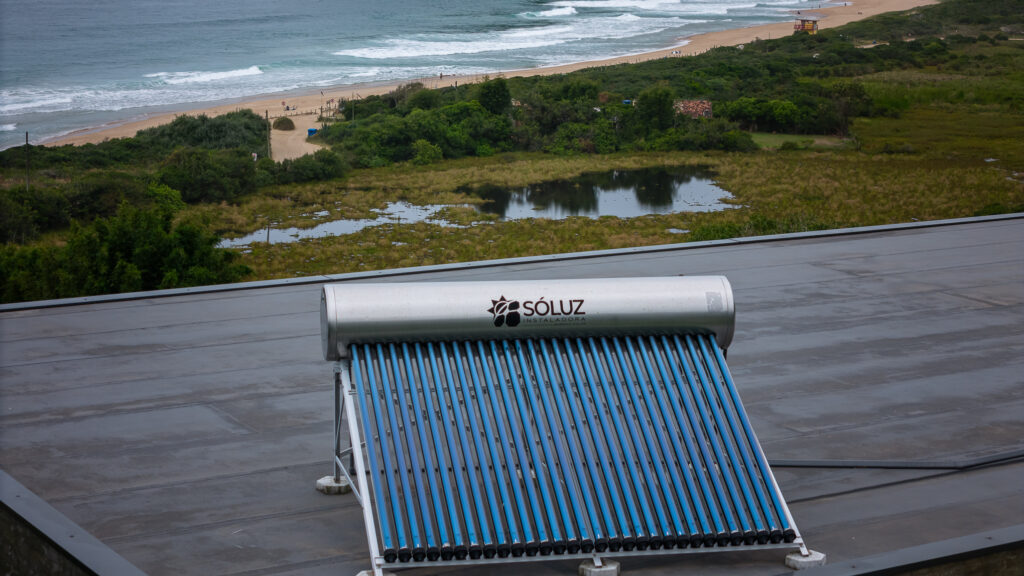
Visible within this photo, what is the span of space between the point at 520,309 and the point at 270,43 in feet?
254

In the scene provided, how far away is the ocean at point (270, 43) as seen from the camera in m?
55.5

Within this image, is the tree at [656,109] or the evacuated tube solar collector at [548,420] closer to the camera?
the evacuated tube solar collector at [548,420]

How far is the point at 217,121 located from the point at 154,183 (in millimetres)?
10015

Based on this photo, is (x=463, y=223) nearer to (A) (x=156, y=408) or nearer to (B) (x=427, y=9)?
(A) (x=156, y=408)

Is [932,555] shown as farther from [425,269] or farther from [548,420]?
[425,269]

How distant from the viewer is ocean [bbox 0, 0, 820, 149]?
182ft

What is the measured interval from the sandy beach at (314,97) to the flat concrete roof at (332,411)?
36838 millimetres

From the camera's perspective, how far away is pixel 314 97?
54906mm

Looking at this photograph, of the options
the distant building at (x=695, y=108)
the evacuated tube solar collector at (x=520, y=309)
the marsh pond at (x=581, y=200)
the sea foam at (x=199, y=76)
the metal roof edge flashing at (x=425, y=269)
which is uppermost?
the sea foam at (x=199, y=76)

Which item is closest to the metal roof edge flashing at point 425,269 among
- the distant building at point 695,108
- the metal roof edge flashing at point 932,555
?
the metal roof edge flashing at point 932,555

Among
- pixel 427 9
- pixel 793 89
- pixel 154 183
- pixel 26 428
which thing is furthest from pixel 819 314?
pixel 427 9

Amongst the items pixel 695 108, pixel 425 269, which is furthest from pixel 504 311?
pixel 695 108

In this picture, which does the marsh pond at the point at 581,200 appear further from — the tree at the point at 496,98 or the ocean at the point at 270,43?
the ocean at the point at 270,43

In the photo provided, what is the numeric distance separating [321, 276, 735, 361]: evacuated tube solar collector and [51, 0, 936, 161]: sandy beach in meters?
40.6
